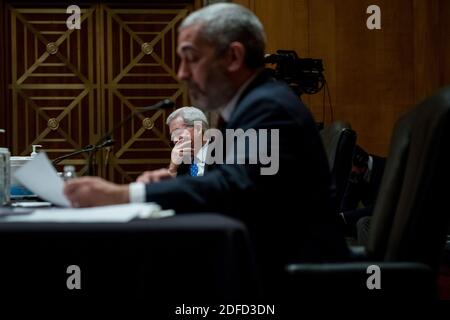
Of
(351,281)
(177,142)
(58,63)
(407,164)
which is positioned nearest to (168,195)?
(351,281)

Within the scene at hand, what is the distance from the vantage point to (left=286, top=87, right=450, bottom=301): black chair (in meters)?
1.40

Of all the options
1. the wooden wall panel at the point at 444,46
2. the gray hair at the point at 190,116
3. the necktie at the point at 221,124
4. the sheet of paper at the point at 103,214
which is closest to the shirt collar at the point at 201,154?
the gray hair at the point at 190,116

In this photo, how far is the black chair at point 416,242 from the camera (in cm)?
140

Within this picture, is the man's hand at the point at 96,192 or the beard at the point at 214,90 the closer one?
the man's hand at the point at 96,192

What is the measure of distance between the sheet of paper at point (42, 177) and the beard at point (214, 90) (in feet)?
1.37

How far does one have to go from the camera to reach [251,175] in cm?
141

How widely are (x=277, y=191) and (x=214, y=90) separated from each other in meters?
0.36

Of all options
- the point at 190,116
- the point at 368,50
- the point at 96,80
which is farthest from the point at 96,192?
the point at 368,50

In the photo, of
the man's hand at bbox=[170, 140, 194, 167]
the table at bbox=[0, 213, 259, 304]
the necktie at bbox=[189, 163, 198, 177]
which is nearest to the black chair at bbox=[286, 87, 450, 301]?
the table at bbox=[0, 213, 259, 304]

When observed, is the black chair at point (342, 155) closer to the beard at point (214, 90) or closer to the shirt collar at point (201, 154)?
the beard at point (214, 90)

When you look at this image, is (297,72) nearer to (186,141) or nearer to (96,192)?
(186,141)

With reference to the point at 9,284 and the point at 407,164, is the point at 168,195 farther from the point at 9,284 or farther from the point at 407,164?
the point at 407,164

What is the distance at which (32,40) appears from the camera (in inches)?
243

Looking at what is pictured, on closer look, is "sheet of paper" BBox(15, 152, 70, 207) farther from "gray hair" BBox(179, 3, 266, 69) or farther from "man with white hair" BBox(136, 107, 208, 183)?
"man with white hair" BBox(136, 107, 208, 183)
